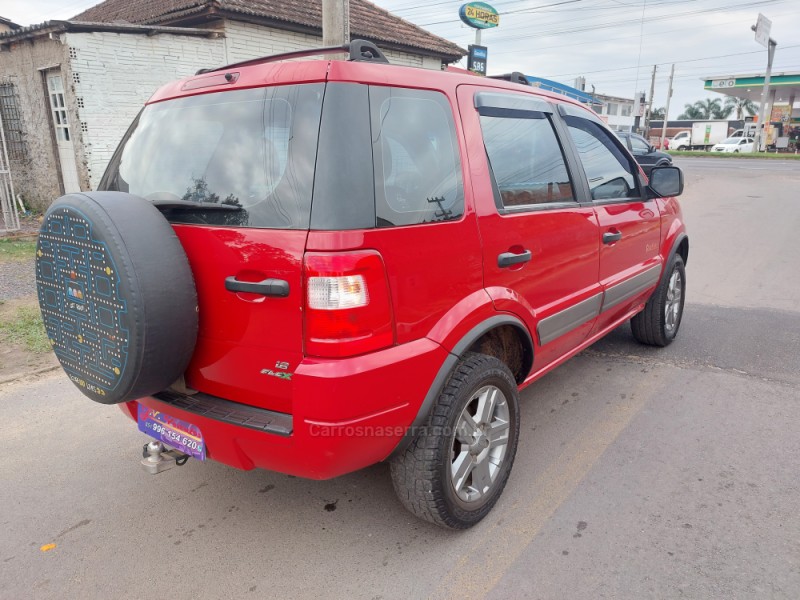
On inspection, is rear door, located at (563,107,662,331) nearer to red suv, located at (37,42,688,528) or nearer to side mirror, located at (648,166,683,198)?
side mirror, located at (648,166,683,198)

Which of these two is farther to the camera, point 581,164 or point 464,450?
point 581,164

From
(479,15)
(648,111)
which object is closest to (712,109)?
(648,111)

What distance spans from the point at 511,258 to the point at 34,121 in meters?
11.3

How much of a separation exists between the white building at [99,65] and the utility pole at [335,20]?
393cm

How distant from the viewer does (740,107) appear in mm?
75812

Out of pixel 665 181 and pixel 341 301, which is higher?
pixel 665 181

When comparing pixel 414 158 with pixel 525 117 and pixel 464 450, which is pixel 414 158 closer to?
pixel 525 117

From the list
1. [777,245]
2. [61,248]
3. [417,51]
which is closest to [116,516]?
[61,248]

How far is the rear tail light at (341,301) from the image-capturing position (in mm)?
1935

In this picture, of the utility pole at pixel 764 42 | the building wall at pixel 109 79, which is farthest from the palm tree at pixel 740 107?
the building wall at pixel 109 79

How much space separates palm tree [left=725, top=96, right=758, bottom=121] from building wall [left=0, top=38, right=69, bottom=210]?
233 ft

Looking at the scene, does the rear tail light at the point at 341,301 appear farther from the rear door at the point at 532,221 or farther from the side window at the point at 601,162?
the side window at the point at 601,162

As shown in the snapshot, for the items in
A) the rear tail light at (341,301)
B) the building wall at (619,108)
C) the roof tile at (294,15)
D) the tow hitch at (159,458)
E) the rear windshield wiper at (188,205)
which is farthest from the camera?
the building wall at (619,108)

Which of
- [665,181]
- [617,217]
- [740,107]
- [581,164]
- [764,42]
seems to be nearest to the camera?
[581,164]
